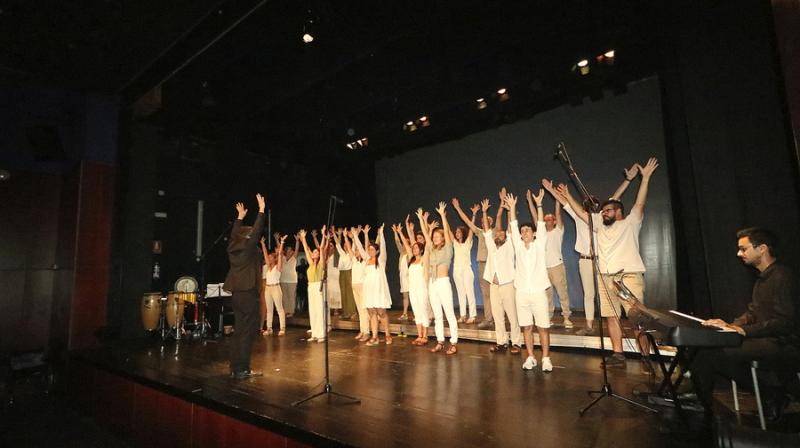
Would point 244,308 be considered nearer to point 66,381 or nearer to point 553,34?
point 66,381

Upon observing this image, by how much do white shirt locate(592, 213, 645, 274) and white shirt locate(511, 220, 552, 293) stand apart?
72 centimetres

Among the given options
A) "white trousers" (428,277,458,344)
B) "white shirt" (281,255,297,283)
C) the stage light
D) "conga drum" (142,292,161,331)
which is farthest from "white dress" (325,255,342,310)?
the stage light

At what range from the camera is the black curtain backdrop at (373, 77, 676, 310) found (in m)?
6.65

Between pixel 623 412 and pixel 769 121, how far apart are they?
9.49 feet

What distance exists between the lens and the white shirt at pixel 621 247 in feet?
13.8

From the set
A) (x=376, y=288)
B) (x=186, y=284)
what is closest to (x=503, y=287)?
(x=376, y=288)

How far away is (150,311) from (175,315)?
46 centimetres

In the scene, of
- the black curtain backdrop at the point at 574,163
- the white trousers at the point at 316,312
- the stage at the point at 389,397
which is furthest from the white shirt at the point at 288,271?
the black curtain backdrop at the point at 574,163

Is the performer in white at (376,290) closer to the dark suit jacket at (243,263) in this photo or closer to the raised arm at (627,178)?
the dark suit jacket at (243,263)

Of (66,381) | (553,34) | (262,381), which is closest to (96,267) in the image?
(66,381)

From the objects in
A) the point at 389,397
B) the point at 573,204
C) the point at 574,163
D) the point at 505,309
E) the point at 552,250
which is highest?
the point at 574,163

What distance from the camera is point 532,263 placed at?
429cm

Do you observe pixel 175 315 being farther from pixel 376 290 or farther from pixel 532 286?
pixel 532 286

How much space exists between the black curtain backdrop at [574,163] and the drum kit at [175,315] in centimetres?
529
